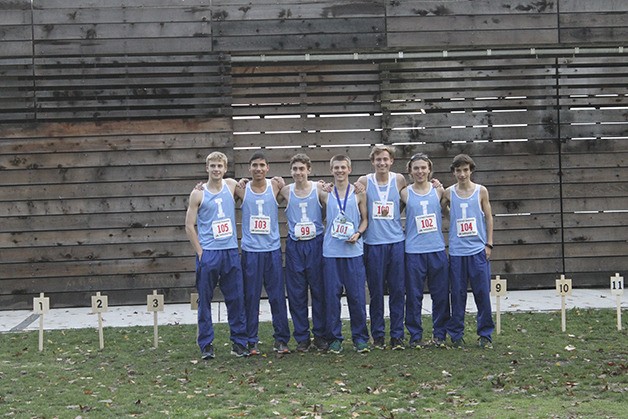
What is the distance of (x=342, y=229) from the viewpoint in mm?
7691

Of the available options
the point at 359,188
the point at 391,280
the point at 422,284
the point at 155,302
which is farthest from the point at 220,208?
the point at 422,284

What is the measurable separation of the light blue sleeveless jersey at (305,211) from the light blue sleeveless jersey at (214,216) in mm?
484

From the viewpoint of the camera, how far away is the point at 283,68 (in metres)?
11.5

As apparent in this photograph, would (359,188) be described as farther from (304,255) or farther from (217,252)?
(217,252)

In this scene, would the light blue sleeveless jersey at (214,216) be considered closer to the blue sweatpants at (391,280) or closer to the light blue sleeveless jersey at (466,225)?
the blue sweatpants at (391,280)

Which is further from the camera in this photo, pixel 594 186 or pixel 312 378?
pixel 594 186

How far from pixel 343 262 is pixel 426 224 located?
76cm

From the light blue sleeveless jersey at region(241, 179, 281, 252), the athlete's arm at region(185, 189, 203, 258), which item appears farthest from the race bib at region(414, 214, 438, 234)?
the athlete's arm at region(185, 189, 203, 258)

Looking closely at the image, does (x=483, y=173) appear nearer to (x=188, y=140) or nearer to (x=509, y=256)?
(x=509, y=256)

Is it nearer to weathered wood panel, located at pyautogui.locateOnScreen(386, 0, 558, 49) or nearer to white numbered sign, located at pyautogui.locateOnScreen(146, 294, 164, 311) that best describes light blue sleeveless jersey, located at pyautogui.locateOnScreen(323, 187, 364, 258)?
white numbered sign, located at pyautogui.locateOnScreen(146, 294, 164, 311)

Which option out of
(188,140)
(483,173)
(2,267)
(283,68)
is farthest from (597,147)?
(2,267)

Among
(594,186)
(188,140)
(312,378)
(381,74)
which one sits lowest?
(312,378)

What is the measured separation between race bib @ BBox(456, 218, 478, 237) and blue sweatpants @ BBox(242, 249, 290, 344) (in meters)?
1.53

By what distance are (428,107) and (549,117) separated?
150cm
